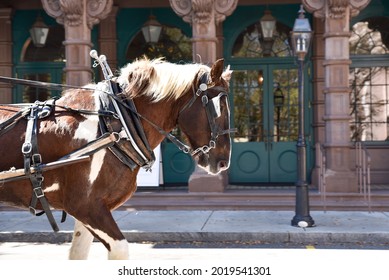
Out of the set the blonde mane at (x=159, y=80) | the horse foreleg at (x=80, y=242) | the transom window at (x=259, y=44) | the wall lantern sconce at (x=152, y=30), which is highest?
Result: the wall lantern sconce at (x=152, y=30)

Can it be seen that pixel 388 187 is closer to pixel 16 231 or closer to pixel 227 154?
pixel 16 231

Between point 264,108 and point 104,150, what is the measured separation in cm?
1103

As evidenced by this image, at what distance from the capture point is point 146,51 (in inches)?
587

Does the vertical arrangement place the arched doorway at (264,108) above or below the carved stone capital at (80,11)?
below

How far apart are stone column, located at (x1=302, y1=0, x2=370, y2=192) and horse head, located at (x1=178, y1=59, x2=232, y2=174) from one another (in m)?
8.53

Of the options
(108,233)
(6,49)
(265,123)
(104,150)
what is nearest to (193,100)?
(104,150)

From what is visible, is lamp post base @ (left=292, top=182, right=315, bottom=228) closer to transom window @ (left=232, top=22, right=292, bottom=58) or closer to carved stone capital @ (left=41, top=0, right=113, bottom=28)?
transom window @ (left=232, top=22, right=292, bottom=58)

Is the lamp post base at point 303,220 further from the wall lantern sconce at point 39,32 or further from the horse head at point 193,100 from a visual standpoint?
the wall lantern sconce at point 39,32

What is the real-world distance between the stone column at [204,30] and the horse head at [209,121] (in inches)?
328

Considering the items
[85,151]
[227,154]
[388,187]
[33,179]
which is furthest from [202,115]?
[388,187]

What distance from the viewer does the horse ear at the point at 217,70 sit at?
160 inches

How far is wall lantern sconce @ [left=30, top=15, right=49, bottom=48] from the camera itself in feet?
47.4

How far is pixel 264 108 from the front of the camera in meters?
14.6

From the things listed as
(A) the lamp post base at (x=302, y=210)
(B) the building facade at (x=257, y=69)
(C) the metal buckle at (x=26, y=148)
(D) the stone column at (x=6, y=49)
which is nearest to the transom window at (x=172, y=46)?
(B) the building facade at (x=257, y=69)
